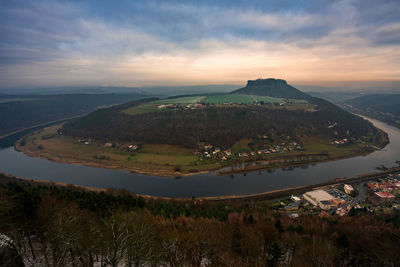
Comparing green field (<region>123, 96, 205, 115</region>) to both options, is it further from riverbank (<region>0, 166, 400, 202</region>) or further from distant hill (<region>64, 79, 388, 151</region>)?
riverbank (<region>0, 166, 400, 202</region>)

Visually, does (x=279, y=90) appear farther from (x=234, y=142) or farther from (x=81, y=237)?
(x=81, y=237)

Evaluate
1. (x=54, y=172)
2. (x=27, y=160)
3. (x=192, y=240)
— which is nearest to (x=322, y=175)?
(x=192, y=240)

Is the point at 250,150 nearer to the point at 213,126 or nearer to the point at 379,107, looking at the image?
the point at 213,126

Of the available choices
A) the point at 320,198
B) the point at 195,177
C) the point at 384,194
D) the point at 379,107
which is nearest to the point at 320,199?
the point at 320,198

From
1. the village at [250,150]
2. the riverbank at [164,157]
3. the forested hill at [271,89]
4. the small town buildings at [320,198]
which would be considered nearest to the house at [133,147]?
the riverbank at [164,157]

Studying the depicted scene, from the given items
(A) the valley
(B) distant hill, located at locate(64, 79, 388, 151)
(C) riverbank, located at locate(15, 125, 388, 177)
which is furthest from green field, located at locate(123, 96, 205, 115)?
(C) riverbank, located at locate(15, 125, 388, 177)
